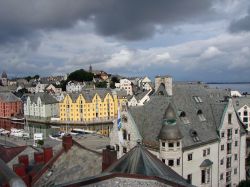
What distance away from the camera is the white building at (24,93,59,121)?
15112cm

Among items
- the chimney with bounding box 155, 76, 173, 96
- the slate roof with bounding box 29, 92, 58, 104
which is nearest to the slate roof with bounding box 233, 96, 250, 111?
the chimney with bounding box 155, 76, 173, 96

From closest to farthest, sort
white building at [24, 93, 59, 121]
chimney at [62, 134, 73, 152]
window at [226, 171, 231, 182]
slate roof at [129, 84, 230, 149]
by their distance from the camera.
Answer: chimney at [62, 134, 73, 152]
slate roof at [129, 84, 230, 149]
window at [226, 171, 231, 182]
white building at [24, 93, 59, 121]

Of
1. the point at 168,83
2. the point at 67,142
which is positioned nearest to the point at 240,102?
the point at 168,83

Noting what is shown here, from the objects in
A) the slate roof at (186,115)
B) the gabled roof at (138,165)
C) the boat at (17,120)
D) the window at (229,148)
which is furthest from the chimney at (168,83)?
the boat at (17,120)

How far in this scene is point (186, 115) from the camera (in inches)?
1703

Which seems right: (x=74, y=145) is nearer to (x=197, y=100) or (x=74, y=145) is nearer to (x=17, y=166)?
(x=17, y=166)

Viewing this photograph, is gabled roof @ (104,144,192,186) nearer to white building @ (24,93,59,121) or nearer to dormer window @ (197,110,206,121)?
dormer window @ (197,110,206,121)

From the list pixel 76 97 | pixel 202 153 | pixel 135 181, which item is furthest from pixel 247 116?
pixel 135 181

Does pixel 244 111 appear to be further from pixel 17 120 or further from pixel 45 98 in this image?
pixel 17 120

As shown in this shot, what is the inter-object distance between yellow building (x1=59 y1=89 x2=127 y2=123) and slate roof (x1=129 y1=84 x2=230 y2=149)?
305 feet

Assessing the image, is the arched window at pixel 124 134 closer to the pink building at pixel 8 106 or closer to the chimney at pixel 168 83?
the chimney at pixel 168 83

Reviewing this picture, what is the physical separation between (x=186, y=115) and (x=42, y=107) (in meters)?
116

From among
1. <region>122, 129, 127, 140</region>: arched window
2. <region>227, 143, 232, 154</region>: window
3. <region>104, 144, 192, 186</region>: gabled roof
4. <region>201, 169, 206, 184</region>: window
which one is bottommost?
<region>201, 169, 206, 184</region>: window

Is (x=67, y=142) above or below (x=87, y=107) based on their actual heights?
above
